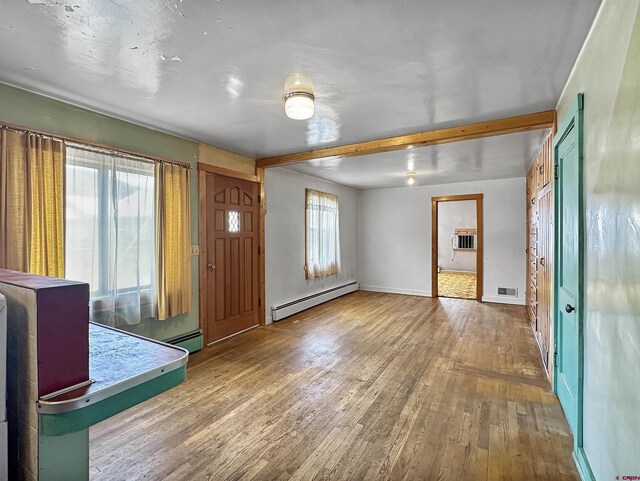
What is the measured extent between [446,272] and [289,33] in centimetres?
968

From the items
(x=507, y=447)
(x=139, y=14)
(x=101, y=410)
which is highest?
(x=139, y=14)

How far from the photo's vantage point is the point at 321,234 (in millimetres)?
5926

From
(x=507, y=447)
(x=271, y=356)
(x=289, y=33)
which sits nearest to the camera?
(x=289, y=33)

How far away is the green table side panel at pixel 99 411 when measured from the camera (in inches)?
39.4

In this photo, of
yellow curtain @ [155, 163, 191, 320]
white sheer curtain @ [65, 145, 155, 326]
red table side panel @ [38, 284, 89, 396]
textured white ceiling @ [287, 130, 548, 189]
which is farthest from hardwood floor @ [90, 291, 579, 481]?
textured white ceiling @ [287, 130, 548, 189]

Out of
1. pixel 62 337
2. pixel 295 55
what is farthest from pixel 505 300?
pixel 62 337

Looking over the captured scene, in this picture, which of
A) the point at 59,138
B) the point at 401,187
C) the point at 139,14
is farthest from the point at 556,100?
the point at 401,187

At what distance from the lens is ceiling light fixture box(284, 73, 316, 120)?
2.16 meters

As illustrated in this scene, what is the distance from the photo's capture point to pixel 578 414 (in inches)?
71.9

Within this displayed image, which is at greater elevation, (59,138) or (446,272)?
(59,138)

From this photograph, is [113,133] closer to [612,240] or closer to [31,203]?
[31,203]

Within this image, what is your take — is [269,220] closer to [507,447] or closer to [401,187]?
[401,187]

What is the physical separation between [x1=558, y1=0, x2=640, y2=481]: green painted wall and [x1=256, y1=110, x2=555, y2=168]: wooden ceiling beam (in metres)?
1.01

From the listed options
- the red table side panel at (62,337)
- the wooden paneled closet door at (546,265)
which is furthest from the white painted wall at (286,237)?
the red table side panel at (62,337)
